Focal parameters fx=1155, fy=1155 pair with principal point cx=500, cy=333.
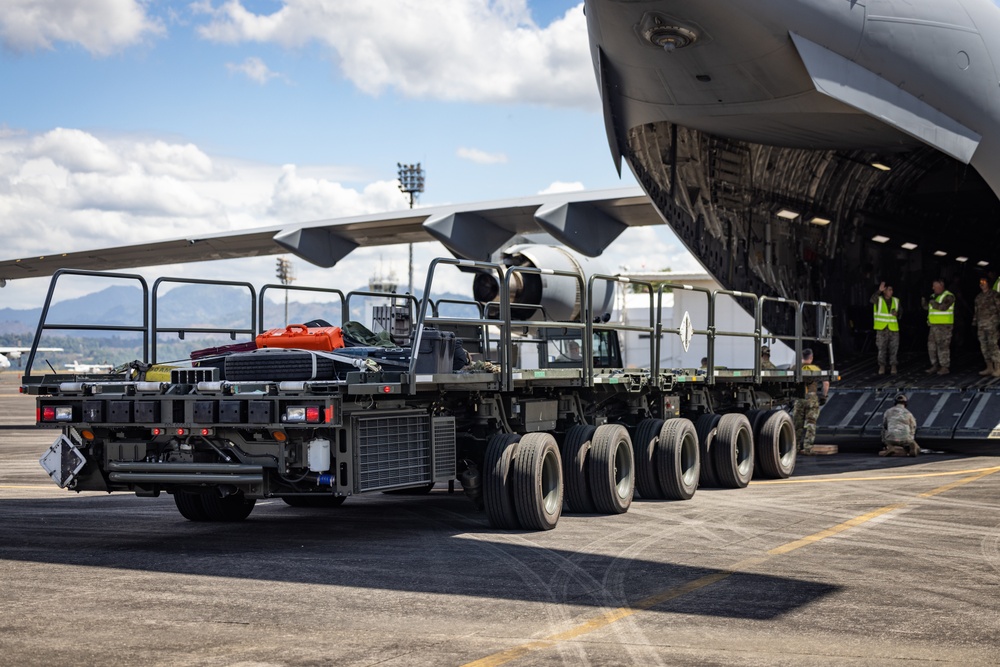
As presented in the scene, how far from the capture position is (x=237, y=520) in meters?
10.6

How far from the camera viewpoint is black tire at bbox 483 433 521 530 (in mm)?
9438

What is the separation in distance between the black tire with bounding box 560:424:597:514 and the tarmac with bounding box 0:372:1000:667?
23 cm

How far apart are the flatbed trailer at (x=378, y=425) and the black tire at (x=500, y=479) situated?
0.04 ft

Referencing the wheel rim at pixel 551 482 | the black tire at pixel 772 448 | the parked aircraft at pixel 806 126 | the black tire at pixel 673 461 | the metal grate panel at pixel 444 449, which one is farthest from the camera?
the black tire at pixel 772 448

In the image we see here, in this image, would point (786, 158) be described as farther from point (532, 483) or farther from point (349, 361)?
point (349, 361)

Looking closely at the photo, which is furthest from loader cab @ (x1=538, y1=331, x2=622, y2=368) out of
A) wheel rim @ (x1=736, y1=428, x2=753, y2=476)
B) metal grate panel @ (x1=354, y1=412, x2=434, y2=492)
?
metal grate panel @ (x1=354, y1=412, x2=434, y2=492)

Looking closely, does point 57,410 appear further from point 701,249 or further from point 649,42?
point 701,249

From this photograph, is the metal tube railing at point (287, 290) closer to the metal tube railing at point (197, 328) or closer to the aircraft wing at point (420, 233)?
the metal tube railing at point (197, 328)

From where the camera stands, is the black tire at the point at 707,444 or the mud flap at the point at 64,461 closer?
the mud flap at the point at 64,461

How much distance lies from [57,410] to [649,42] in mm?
8056

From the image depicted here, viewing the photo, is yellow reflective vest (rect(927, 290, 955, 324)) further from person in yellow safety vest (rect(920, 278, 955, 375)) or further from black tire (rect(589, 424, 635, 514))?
black tire (rect(589, 424, 635, 514))

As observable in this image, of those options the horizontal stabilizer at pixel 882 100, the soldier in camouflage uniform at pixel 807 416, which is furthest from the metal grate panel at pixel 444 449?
the soldier in camouflage uniform at pixel 807 416

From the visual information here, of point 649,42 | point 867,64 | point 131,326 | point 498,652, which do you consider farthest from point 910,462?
point 498,652

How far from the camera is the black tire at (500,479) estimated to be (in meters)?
9.44
